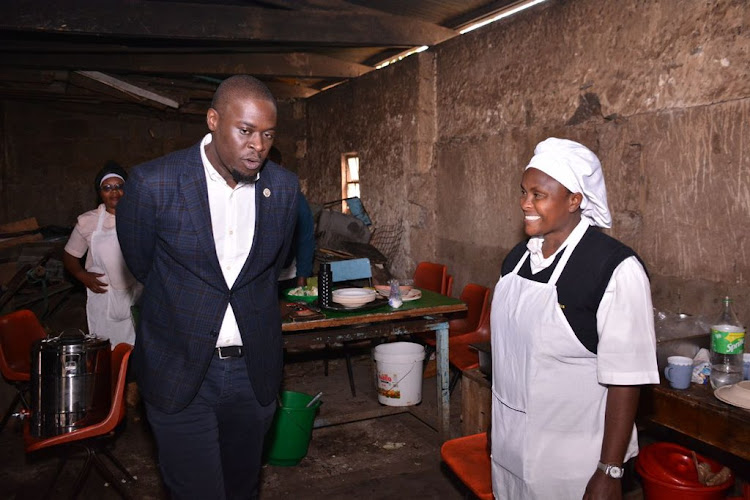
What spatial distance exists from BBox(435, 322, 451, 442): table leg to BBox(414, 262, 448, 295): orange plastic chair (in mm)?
1379

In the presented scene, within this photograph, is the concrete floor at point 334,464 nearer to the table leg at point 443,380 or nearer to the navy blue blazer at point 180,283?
the table leg at point 443,380

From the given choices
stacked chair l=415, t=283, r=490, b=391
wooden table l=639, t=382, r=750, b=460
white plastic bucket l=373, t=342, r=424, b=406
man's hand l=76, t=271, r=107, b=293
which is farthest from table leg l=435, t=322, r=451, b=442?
man's hand l=76, t=271, r=107, b=293

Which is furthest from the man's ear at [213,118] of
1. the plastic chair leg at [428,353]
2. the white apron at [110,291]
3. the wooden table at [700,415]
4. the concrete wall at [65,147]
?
the concrete wall at [65,147]

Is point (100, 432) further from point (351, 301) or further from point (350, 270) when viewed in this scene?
point (350, 270)

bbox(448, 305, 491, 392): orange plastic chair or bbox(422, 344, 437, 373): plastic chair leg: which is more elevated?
bbox(448, 305, 491, 392): orange plastic chair

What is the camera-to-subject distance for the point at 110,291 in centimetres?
491

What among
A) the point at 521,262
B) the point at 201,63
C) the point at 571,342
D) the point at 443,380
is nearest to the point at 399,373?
the point at 443,380

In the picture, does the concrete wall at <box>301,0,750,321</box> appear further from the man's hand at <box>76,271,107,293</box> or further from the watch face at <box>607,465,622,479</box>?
the man's hand at <box>76,271,107,293</box>

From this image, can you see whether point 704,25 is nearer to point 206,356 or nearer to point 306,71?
point 206,356

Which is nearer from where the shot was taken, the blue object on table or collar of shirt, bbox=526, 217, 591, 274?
collar of shirt, bbox=526, 217, 591, 274

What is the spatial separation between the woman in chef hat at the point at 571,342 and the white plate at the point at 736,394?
2.43 feet

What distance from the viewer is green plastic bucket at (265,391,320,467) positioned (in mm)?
4195

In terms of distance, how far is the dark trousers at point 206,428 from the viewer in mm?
2432

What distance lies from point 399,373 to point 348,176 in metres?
5.23
